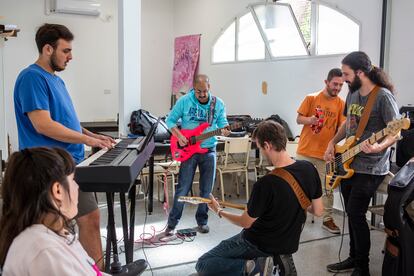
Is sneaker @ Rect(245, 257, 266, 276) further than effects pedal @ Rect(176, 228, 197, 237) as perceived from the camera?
No

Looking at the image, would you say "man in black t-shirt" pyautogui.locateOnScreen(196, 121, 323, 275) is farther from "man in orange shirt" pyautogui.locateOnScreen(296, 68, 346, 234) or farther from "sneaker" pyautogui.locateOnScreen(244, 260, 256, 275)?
"man in orange shirt" pyautogui.locateOnScreen(296, 68, 346, 234)

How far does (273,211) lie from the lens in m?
2.10

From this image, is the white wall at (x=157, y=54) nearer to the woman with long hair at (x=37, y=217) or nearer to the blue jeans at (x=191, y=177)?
the blue jeans at (x=191, y=177)

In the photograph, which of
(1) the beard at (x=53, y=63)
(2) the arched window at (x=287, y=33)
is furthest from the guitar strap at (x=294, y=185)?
(2) the arched window at (x=287, y=33)

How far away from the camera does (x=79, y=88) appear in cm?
806

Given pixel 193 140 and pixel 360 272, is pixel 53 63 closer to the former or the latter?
pixel 193 140

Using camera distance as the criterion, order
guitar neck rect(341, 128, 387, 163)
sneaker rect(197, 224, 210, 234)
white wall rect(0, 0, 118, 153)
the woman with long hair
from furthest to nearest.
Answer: white wall rect(0, 0, 118, 153) → sneaker rect(197, 224, 210, 234) → guitar neck rect(341, 128, 387, 163) → the woman with long hair

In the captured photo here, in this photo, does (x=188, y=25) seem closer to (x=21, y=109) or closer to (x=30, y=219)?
(x=21, y=109)

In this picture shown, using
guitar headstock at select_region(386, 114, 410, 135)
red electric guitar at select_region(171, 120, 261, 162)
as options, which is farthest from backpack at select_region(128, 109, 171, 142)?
guitar headstock at select_region(386, 114, 410, 135)

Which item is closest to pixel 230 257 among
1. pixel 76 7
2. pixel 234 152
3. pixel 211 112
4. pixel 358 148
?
pixel 358 148

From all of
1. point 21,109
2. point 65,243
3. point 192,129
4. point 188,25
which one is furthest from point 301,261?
point 188,25

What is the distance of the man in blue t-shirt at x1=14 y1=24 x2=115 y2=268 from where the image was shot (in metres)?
2.27

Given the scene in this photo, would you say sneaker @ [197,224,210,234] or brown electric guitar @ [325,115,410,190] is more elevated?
brown electric guitar @ [325,115,410,190]

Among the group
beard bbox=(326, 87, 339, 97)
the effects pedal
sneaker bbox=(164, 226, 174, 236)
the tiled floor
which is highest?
beard bbox=(326, 87, 339, 97)
